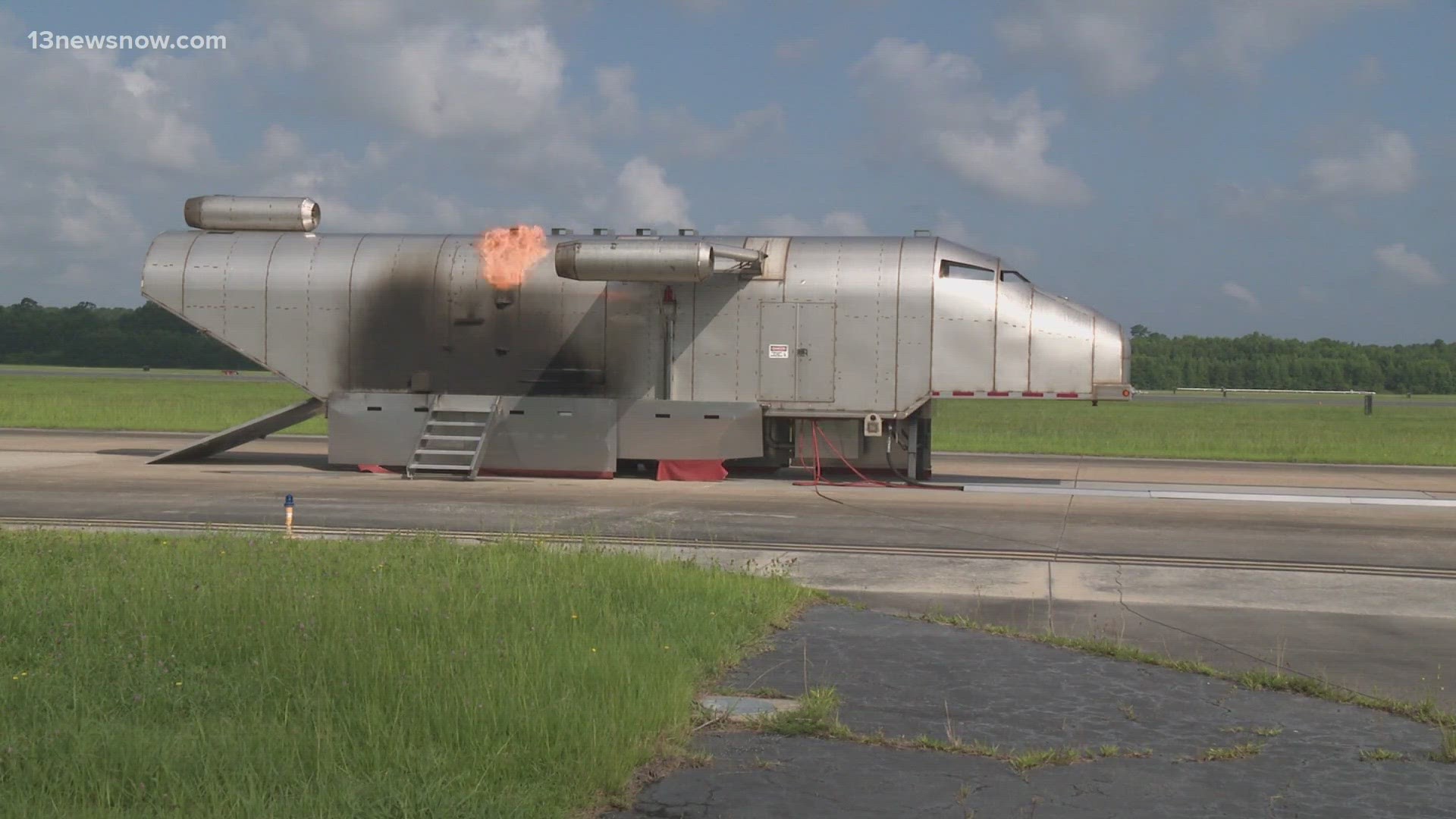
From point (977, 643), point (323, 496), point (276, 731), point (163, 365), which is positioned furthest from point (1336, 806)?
point (163, 365)

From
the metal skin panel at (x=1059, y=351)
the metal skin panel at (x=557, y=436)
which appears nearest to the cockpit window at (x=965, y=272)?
the metal skin panel at (x=1059, y=351)

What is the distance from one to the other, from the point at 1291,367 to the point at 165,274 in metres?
140

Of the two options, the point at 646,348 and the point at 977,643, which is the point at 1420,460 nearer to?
the point at 646,348

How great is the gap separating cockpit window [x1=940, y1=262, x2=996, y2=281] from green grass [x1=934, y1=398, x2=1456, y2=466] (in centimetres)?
486

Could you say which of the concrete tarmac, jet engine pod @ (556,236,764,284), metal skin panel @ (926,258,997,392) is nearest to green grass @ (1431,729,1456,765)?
the concrete tarmac

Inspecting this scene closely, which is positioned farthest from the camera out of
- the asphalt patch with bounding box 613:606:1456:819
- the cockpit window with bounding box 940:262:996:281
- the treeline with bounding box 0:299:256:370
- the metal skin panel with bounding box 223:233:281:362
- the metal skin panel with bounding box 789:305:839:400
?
the treeline with bounding box 0:299:256:370

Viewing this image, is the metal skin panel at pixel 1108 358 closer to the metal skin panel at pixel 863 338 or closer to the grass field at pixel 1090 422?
the metal skin panel at pixel 863 338

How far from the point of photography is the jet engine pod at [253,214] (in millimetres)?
23797

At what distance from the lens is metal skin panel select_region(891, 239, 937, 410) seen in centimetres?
2144

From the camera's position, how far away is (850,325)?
2170cm

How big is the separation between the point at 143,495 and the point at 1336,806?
16918 mm

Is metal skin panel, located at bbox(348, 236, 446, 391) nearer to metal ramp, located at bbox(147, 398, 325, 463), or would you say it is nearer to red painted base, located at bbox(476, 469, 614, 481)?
metal ramp, located at bbox(147, 398, 325, 463)

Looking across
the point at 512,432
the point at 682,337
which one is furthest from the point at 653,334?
the point at 512,432

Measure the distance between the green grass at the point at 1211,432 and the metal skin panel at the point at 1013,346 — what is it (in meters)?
4.60
